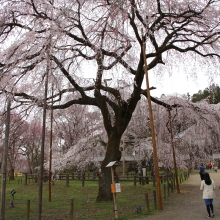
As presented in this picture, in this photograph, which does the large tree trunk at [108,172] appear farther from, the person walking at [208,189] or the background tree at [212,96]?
the person walking at [208,189]

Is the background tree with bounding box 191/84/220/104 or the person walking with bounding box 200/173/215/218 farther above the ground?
the background tree with bounding box 191/84/220/104

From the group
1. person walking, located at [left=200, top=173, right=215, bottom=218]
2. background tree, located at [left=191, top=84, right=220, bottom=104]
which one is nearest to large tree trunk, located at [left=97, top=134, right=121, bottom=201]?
background tree, located at [left=191, top=84, right=220, bottom=104]

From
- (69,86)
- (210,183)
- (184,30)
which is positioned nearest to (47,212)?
(69,86)

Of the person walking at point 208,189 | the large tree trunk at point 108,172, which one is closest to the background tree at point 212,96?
the large tree trunk at point 108,172

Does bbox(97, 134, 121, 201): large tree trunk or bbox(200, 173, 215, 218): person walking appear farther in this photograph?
bbox(97, 134, 121, 201): large tree trunk

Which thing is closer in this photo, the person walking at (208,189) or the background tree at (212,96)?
the person walking at (208,189)

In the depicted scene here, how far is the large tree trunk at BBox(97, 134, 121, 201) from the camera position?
11.6m

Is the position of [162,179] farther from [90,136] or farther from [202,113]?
[202,113]

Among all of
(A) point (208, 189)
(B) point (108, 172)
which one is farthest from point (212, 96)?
(A) point (208, 189)

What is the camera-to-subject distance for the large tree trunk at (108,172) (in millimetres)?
11572

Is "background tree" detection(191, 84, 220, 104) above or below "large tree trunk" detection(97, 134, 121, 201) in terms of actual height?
above

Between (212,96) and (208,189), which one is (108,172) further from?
(212,96)

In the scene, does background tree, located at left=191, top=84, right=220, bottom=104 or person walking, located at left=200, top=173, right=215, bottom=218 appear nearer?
person walking, located at left=200, top=173, right=215, bottom=218

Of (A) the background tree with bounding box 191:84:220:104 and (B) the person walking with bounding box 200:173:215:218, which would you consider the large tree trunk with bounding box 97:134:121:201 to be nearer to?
(A) the background tree with bounding box 191:84:220:104
